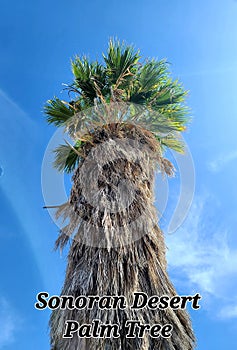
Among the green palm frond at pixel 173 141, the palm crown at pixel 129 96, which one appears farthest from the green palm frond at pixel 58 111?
the green palm frond at pixel 173 141

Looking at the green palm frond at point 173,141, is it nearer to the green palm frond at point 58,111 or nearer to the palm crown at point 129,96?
the palm crown at point 129,96

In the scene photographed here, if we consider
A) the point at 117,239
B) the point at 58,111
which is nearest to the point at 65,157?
the point at 58,111

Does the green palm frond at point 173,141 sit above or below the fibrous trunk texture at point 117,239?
above

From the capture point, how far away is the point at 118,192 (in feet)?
16.1

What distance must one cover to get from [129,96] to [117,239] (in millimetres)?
3046

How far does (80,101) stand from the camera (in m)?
6.27

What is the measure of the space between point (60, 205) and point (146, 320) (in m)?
2.29

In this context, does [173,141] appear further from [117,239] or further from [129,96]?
[117,239]

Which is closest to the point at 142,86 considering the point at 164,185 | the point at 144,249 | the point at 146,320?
the point at 164,185

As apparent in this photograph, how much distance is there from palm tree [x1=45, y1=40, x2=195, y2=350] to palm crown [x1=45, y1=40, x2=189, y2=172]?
0.02m

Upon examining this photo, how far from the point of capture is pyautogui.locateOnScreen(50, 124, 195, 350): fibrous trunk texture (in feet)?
12.8

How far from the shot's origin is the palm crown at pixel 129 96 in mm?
6141

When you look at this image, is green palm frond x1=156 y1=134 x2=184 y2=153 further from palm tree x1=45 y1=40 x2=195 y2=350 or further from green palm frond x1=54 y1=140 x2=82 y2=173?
green palm frond x1=54 y1=140 x2=82 y2=173

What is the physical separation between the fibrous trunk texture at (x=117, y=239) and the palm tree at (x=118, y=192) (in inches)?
0.5
